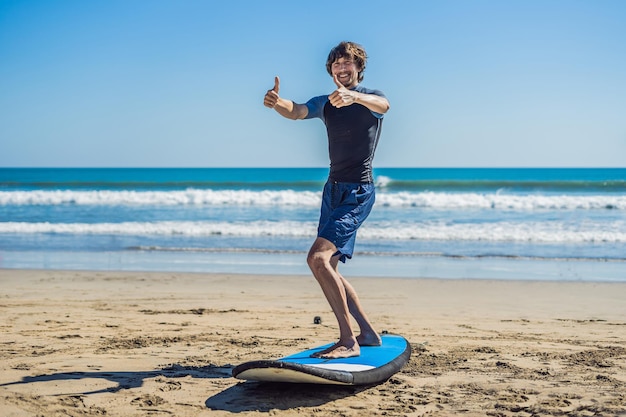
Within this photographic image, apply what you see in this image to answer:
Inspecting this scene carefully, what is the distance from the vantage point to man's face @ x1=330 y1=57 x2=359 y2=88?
178 inches

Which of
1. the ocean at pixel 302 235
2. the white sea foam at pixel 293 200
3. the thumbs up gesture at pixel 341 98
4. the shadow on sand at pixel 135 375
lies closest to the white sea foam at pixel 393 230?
the ocean at pixel 302 235

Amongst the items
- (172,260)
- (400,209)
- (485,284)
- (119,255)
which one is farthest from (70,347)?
(400,209)

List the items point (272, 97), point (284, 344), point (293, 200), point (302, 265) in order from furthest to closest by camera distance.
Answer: point (293, 200) < point (302, 265) < point (284, 344) < point (272, 97)

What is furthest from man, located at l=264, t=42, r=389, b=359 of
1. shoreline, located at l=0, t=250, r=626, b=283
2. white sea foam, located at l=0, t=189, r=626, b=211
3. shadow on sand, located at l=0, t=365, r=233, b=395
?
white sea foam, located at l=0, t=189, r=626, b=211

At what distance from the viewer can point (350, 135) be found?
4.50m

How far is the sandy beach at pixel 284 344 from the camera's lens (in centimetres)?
401

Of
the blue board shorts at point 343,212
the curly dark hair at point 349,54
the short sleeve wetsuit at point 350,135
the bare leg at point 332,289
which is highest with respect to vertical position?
the curly dark hair at point 349,54

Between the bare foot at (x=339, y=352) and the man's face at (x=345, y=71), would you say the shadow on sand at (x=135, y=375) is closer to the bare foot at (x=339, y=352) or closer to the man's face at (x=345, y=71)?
the bare foot at (x=339, y=352)

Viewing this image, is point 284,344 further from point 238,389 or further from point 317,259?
point 317,259

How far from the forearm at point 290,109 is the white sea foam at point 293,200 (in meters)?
21.9

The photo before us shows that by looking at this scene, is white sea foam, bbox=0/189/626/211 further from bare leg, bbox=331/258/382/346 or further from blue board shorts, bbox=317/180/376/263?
blue board shorts, bbox=317/180/376/263

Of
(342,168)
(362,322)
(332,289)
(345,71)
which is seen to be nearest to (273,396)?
(332,289)

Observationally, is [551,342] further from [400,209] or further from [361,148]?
[400,209]

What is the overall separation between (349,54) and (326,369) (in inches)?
77.4
